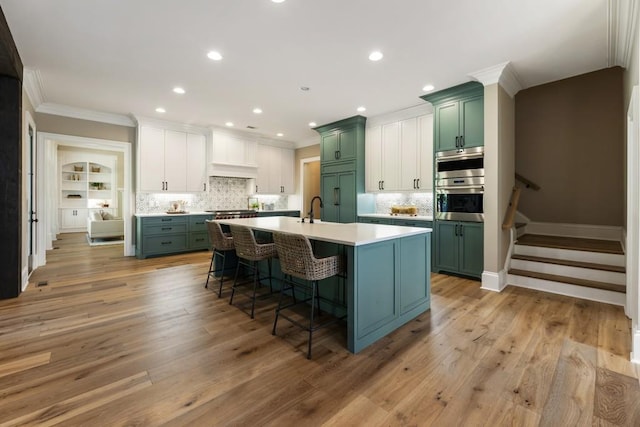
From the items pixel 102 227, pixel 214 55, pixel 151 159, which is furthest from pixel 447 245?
pixel 102 227

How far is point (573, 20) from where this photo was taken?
260 centimetres

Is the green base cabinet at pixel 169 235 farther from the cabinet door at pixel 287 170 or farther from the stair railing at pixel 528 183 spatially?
the stair railing at pixel 528 183

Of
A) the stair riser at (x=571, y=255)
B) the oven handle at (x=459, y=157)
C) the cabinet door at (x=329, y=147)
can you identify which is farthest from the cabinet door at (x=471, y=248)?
the cabinet door at (x=329, y=147)

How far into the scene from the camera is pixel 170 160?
6.08 m

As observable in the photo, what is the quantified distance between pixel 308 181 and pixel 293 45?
532 centimetres

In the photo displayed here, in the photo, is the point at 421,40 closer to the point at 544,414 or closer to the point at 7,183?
the point at 544,414

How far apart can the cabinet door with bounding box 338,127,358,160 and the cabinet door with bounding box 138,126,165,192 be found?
3644 mm

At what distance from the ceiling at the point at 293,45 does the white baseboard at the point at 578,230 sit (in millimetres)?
2397

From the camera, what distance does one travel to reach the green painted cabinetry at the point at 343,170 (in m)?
5.73

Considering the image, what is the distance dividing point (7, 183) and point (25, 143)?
926 mm

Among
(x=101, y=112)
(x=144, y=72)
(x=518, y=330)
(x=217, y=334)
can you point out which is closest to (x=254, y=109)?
(x=144, y=72)

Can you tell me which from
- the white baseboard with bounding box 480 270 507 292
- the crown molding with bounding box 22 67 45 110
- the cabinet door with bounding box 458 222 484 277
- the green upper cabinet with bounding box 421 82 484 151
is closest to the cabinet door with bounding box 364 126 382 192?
the green upper cabinet with bounding box 421 82 484 151

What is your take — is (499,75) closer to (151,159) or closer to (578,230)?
(578,230)

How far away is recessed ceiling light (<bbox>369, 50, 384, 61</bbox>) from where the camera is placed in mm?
3172
